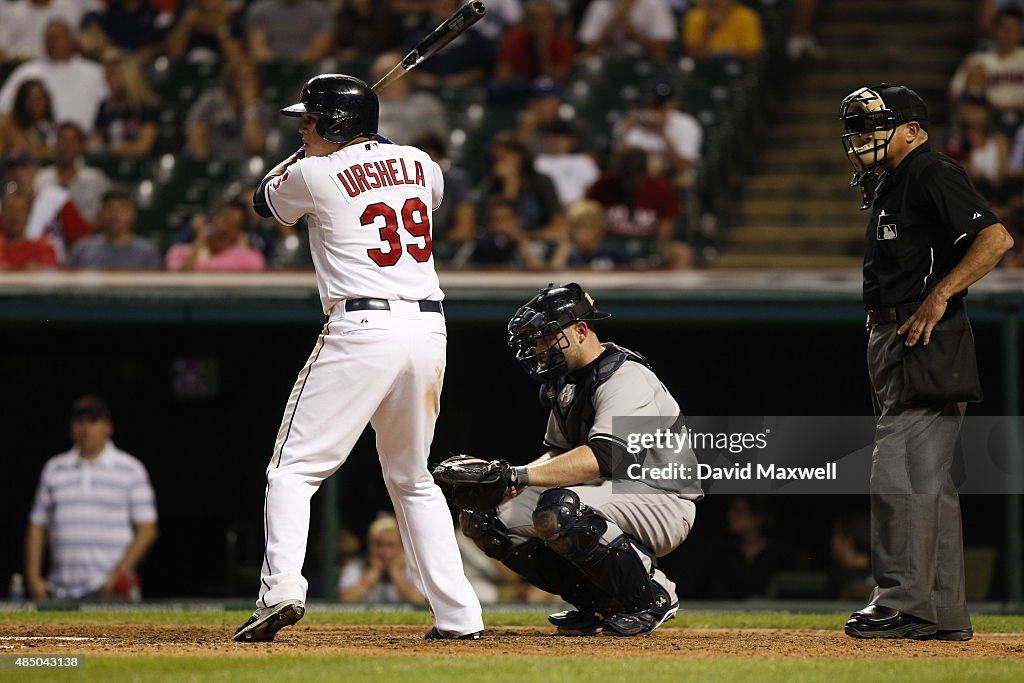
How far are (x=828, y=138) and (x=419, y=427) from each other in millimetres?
7802

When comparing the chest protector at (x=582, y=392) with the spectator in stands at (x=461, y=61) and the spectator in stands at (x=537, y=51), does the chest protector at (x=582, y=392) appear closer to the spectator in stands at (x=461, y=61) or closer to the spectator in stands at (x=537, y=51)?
the spectator in stands at (x=537, y=51)

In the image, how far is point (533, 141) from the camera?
11203 millimetres

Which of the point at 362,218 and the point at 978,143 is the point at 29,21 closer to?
the point at 978,143

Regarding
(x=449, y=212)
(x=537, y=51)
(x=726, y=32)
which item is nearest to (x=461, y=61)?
(x=537, y=51)

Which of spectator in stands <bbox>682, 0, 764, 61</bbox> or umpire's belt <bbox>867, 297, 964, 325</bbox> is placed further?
spectator in stands <bbox>682, 0, 764, 61</bbox>

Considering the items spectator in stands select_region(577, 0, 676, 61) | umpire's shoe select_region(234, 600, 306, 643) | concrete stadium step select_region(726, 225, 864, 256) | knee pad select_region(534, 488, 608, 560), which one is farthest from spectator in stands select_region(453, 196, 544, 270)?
umpire's shoe select_region(234, 600, 306, 643)

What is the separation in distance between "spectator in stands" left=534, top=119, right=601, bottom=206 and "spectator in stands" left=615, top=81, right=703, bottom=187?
0.31 metres

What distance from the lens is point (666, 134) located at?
11.0 metres

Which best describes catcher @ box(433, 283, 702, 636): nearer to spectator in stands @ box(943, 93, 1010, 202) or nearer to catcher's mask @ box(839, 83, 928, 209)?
catcher's mask @ box(839, 83, 928, 209)

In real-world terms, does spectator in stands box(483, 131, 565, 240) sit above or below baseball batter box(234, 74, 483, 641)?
above

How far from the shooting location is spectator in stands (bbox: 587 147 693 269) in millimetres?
10156

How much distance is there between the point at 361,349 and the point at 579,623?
130 cm

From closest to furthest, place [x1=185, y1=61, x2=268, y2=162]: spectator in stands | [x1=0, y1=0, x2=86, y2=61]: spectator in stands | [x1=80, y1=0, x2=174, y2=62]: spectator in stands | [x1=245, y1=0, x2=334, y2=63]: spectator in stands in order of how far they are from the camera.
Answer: [x1=185, y1=61, x2=268, y2=162]: spectator in stands < [x1=245, y1=0, x2=334, y2=63]: spectator in stands < [x1=0, y1=0, x2=86, y2=61]: spectator in stands < [x1=80, y1=0, x2=174, y2=62]: spectator in stands

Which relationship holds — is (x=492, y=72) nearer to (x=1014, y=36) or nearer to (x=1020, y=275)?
(x=1014, y=36)
